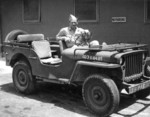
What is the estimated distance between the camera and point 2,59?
13.3 m

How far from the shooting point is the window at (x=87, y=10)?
426 inches

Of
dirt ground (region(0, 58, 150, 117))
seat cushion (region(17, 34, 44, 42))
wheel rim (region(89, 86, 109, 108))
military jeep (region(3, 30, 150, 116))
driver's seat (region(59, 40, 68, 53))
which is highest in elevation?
seat cushion (region(17, 34, 44, 42))

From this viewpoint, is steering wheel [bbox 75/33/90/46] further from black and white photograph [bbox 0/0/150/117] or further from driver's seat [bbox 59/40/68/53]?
driver's seat [bbox 59/40/68/53]

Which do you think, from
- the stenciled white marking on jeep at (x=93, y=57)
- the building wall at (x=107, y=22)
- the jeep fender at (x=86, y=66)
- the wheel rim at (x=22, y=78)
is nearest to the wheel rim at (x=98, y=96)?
the jeep fender at (x=86, y=66)

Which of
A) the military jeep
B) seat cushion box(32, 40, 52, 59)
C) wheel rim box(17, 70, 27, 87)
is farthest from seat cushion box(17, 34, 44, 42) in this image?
wheel rim box(17, 70, 27, 87)

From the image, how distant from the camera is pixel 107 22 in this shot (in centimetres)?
1054

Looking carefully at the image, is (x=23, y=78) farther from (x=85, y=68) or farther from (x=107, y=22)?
(x=107, y=22)

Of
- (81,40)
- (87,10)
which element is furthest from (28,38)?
(87,10)

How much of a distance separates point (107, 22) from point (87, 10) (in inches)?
39.8

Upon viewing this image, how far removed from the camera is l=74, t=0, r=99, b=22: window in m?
10.8

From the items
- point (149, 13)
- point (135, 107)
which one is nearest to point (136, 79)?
point (135, 107)

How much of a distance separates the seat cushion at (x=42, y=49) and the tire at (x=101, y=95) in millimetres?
1857

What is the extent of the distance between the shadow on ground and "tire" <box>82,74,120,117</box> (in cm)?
25

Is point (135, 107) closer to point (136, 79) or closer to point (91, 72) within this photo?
point (136, 79)
